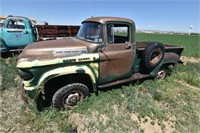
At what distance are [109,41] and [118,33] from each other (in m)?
0.60

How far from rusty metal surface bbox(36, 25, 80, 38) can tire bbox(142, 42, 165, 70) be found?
6.60m

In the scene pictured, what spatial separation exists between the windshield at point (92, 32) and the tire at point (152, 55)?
1.46m

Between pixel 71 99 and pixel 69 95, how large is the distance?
106mm

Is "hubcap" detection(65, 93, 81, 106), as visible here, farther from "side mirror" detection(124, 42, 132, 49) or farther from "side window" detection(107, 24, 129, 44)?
"side mirror" detection(124, 42, 132, 49)

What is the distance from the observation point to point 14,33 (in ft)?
25.1

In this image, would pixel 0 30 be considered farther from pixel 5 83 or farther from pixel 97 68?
pixel 97 68

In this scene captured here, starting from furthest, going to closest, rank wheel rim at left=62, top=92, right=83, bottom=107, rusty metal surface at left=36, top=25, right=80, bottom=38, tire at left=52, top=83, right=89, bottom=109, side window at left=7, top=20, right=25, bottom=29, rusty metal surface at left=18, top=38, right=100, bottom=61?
1. rusty metal surface at left=36, top=25, right=80, bottom=38
2. side window at left=7, top=20, right=25, bottom=29
3. wheel rim at left=62, top=92, right=83, bottom=107
4. tire at left=52, top=83, right=89, bottom=109
5. rusty metal surface at left=18, top=38, right=100, bottom=61

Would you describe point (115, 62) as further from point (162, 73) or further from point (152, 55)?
point (162, 73)

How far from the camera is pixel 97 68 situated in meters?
3.55

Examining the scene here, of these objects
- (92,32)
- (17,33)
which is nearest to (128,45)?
(92,32)

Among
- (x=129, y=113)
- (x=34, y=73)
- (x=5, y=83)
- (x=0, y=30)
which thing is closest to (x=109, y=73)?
(x=129, y=113)

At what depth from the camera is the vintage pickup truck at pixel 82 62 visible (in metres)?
3.04

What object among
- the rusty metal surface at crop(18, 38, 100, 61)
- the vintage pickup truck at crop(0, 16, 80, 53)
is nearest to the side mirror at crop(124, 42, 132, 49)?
the rusty metal surface at crop(18, 38, 100, 61)

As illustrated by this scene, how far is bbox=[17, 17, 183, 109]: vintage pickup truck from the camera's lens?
9.99 feet
